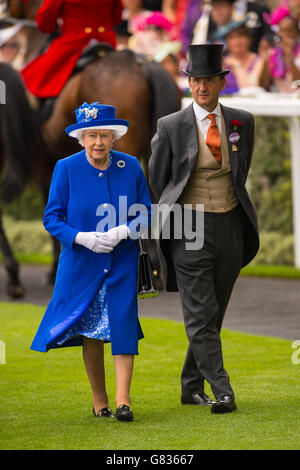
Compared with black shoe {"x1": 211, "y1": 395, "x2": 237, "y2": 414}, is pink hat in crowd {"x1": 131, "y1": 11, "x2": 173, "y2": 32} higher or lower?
higher

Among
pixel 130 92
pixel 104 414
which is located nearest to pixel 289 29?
pixel 130 92

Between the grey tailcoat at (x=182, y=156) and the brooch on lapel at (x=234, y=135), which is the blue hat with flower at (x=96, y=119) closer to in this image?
the grey tailcoat at (x=182, y=156)

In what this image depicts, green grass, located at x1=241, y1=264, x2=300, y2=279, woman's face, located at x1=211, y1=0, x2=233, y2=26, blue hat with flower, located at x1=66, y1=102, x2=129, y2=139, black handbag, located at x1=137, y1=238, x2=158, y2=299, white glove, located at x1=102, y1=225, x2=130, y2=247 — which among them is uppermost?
blue hat with flower, located at x1=66, y1=102, x2=129, y2=139

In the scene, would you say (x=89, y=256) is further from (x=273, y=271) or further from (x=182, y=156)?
(x=273, y=271)

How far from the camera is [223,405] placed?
18.3 feet

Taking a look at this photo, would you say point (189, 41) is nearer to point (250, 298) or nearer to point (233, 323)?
point (250, 298)

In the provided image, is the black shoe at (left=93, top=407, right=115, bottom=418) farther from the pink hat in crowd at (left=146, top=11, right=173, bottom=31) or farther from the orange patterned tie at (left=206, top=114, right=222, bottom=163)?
the pink hat in crowd at (left=146, top=11, right=173, bottom=31)

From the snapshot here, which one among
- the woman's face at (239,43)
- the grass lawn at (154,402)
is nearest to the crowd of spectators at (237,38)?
the woman's face at (239,43)

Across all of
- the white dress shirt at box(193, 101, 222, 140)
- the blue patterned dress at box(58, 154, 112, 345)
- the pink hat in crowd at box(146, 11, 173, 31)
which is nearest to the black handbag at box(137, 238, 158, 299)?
the blue patterned dress at box(58, 154, 112, 345)

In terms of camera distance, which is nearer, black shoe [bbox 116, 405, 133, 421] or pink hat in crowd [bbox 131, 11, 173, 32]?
black shoe [bbox 116, 405, 133, 421]

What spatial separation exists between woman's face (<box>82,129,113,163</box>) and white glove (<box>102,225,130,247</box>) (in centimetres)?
37

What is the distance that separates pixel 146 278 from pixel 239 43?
7.44 m

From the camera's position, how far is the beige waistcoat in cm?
570

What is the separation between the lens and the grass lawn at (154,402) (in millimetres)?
5027
